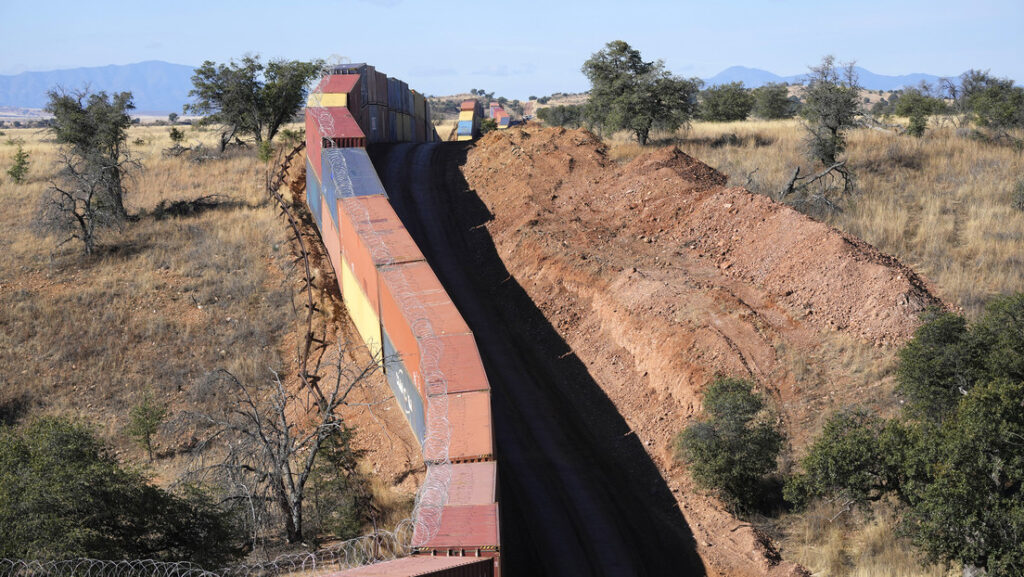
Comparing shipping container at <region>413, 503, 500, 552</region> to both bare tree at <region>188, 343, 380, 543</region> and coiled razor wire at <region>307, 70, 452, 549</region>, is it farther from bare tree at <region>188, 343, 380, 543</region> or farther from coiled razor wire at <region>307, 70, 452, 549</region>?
bare tree at <region>188, 343, 380, 543</region>

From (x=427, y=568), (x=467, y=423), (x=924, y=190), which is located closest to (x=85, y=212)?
(x=467, y=423)

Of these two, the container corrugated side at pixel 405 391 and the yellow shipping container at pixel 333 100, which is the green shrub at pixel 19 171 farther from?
the container corrugated side at pixel 405 391

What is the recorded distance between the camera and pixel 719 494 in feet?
54.3

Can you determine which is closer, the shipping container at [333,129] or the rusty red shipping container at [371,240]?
the rusty red shipping container at [371,240]

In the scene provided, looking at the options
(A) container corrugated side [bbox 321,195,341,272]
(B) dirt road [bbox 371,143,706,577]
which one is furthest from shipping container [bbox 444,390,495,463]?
(A) container corrugated side [bbox 321,195,341,272]

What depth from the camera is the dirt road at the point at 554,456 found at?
51.4 feet

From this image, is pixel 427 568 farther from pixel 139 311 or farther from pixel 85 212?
pixel 85 212

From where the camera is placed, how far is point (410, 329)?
1798cm

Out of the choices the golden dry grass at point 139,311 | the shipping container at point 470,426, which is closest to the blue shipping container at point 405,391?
the shipping container at point 470,426

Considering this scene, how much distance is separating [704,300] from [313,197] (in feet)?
52.6

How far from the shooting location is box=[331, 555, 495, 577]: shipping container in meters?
10.8

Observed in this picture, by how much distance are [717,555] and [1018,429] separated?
5645 millimetres

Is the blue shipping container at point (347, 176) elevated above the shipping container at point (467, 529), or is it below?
above

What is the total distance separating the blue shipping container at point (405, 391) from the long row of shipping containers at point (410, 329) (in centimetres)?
3
